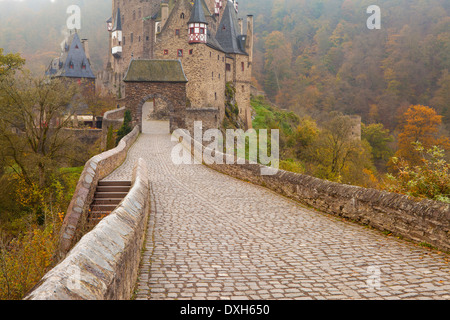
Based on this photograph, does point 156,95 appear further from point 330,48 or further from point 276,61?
point 330,48

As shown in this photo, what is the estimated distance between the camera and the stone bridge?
357cm

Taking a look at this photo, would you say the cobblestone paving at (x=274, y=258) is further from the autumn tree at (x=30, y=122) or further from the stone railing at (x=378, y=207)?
the autumn tree at (x=30, y=122)

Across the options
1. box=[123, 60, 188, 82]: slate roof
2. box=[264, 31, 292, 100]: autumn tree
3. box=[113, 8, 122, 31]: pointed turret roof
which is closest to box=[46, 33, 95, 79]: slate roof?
box=[113, 8, 122, 31]: pointed turret roof

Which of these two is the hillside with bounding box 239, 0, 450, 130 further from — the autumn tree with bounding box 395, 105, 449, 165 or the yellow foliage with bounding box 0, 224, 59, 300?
the yellow foliage with bounding box 0, 224, 59, 300

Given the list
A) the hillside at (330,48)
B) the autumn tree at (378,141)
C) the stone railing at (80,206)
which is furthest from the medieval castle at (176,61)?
the stone railing at (80,206)

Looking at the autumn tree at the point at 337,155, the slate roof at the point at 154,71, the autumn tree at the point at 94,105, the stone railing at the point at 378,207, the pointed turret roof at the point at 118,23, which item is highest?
the pointed turret roof at the point at 118,23

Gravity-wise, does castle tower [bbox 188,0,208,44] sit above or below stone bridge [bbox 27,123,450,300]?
above

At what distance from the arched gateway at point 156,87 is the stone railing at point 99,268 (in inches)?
1112

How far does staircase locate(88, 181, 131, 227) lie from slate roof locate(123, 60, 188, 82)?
2130cm

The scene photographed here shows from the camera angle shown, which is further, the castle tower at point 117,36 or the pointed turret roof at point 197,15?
the castle tower at point 117,36

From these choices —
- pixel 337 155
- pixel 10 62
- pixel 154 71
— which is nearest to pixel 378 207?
pixel 337 155

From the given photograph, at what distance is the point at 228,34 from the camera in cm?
5219

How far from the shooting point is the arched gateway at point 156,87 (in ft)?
105
